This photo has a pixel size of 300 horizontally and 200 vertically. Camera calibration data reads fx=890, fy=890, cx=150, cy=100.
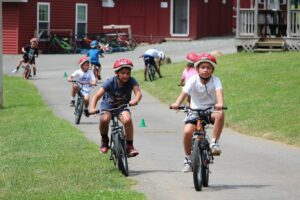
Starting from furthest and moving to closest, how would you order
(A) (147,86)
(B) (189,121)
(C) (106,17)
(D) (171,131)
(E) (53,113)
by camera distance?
(C) (106,17) → (A) (147,86) → (E) (53,113) → (D) (171,131) → (B) (189,121)

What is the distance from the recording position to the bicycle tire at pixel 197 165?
10922 millimetres

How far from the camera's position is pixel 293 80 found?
25.2 metres

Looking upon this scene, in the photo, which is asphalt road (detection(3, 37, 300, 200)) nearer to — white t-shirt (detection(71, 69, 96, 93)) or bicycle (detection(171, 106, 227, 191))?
bicycle (detection(171, 106, 227, 191))

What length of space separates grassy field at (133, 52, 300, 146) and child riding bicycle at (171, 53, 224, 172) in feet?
17.4

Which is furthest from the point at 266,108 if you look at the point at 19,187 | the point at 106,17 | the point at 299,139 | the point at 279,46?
the point at 106,17

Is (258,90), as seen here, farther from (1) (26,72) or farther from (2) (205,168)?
(1) (26,72)

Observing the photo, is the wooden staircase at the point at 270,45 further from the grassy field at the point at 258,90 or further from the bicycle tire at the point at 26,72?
the bicycle tire at the point at 26,72

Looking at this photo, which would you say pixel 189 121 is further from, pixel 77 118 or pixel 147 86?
pixel 147 86

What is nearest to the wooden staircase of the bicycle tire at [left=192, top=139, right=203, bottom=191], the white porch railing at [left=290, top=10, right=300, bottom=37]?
the white porch railing at [left=290, top=10, right=300, bottom=37]

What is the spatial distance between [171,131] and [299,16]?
711 inches

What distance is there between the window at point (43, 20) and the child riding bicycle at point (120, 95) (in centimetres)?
3561

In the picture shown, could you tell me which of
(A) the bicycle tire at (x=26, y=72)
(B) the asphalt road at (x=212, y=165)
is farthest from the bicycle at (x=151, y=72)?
(A) the bicycle tire at (x=26, y=72)

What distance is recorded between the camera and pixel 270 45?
35594 mm

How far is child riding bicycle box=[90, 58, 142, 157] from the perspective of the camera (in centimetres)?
1263
